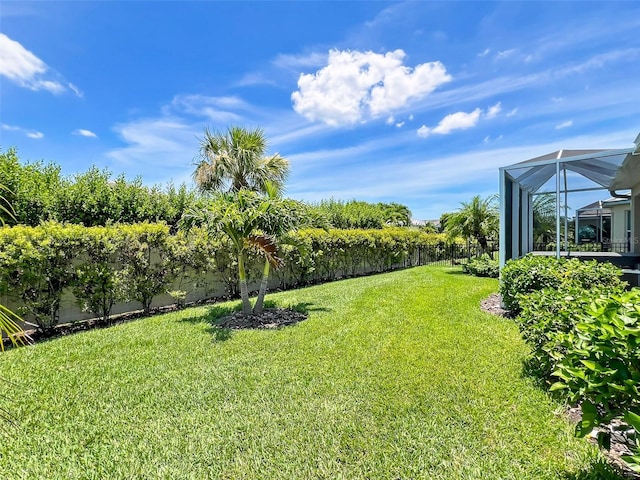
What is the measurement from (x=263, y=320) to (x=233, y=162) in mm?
6741

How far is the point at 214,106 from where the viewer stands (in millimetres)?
11492

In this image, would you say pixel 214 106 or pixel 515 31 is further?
pixel 214 106

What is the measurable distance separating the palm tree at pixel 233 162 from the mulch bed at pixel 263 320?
557 cm

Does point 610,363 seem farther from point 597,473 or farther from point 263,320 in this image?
point 263,320

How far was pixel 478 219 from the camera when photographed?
15.9m

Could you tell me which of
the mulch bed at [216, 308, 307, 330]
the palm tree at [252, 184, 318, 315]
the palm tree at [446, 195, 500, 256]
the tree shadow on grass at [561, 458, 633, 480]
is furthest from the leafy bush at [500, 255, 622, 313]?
the palm tree at [446, 195, 500, 256]

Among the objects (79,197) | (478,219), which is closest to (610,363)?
(79,197)

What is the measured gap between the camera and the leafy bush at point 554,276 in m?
5.04

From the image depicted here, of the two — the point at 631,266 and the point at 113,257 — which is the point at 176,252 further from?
the point at 631,266

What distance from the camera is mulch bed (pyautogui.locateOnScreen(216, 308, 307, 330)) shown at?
6480 millimetres

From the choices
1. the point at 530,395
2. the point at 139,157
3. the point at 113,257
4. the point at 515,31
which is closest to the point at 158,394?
the point at 530,395

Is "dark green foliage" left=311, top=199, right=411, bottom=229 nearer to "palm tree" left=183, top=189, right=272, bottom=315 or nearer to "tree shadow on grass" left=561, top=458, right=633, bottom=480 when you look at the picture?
"palm tree" left=183, top=189, right=272, bottom=315

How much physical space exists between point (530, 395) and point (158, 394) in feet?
13.5

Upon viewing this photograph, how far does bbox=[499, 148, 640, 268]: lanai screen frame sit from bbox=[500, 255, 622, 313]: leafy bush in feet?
5.51
